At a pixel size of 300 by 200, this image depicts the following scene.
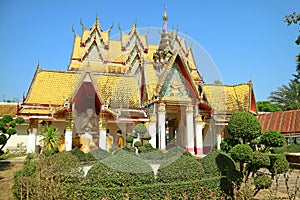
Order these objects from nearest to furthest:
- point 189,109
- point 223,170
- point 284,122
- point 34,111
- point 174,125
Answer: point 223,170 → point 34,111 → point 189,109 → point 174,125 → point 284,122

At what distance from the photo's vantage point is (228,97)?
63.9 feet

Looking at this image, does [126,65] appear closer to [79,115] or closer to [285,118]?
[79,115]

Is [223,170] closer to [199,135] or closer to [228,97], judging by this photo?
[199,135]

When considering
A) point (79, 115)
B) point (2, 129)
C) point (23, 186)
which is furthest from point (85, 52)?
point (23, 186)

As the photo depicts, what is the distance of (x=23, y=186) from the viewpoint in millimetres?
6961

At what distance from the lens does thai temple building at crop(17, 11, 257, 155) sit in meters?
13.9

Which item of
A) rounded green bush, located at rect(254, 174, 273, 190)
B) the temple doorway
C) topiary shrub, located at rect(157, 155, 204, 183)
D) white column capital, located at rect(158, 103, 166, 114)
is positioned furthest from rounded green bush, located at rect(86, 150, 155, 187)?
the temple doorway

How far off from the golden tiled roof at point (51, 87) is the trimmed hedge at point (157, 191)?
10.2 m

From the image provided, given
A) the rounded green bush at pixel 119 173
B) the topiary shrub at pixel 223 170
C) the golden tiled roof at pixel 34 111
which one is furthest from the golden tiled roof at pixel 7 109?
the topiary shrub at pixel 223 170

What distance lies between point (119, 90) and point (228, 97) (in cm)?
873

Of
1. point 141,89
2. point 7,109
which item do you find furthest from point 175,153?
point 7,109

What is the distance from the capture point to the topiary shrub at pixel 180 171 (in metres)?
Result: 6.88

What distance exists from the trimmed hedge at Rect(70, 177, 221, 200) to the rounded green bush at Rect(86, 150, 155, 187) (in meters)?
0.17

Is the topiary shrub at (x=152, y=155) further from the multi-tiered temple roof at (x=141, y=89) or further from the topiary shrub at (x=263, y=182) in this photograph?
the multi-tiered temple roof at (x=141, y=89)
